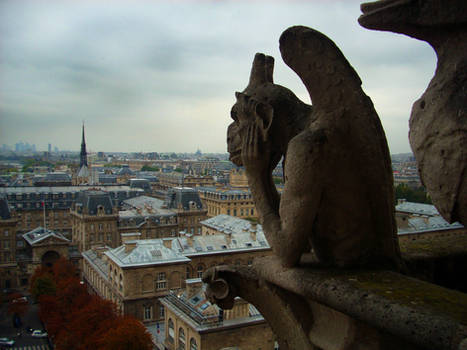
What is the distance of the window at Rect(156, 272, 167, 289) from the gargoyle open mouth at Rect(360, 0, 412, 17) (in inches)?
1436

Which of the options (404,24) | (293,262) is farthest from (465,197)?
(293,262)

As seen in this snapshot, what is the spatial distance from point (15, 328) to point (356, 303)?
47.3m

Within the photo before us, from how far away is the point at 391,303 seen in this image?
2.97 meters

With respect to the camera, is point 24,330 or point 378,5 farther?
point 24,330

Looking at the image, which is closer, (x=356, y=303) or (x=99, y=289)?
(x=356, y=303)

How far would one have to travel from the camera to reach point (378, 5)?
132 inches

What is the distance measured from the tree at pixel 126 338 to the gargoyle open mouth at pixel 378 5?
28046 millimetres

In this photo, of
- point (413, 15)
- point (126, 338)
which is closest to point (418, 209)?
point (126, 338)

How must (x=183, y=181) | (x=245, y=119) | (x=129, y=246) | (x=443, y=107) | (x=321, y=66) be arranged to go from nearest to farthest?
(x=443, y=107) → (x=321, y=66) → (x=245, y=119) → (x=129, y=246) → (x=183, y=181)

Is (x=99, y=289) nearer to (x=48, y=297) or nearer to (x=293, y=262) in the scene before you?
(x=48, y=297)

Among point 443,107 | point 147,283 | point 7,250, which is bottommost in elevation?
point 7,250

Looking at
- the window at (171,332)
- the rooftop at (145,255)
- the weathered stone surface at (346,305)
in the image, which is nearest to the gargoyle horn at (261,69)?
the weathered stone surface at (346,305)

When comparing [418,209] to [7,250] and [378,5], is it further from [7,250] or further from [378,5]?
[378,5]

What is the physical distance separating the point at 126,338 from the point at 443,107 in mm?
28371
